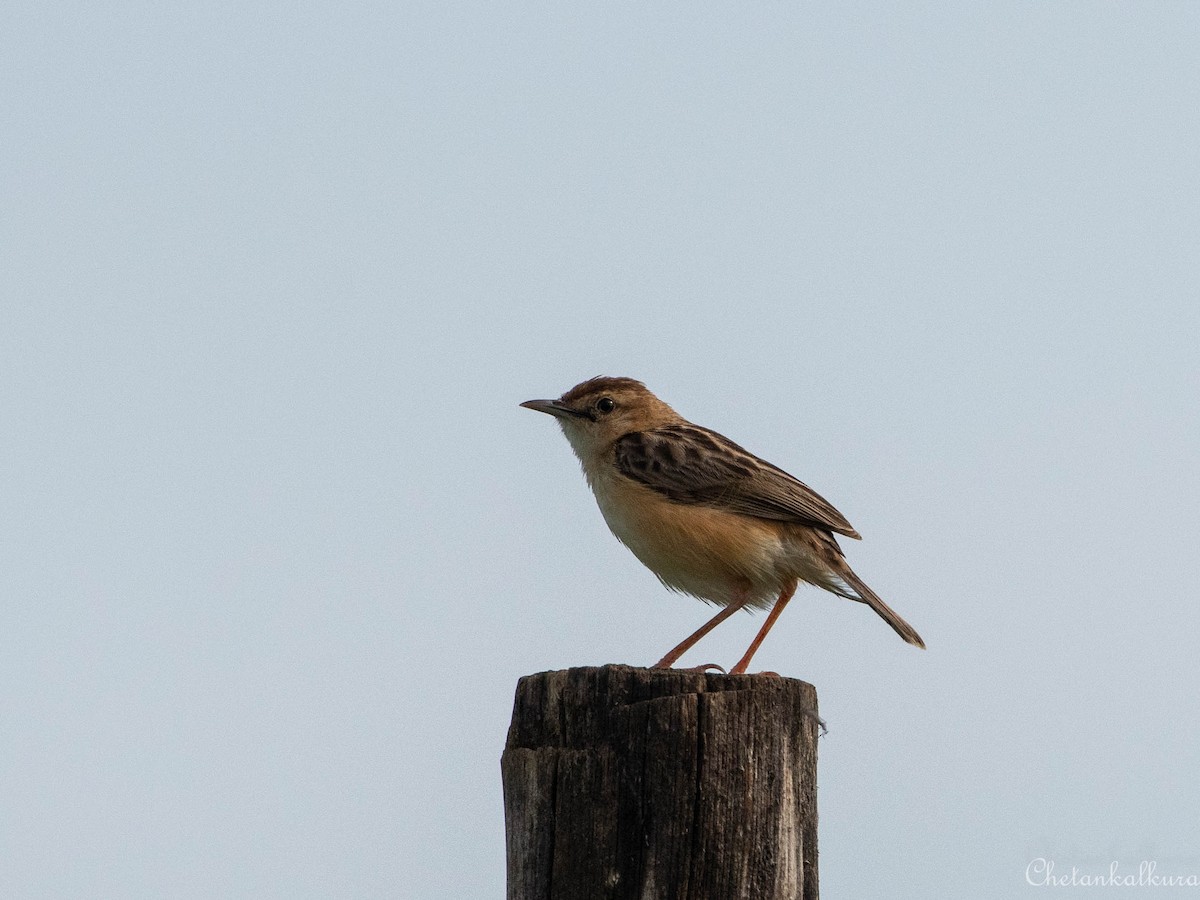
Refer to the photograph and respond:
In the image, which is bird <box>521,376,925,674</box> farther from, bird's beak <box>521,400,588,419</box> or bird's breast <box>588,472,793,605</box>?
bird's beak <box>521,400,588,419</box>

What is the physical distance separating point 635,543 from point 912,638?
179 cm

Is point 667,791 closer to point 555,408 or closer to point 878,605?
point 878,605

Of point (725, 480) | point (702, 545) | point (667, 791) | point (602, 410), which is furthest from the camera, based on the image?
point (602, 410)

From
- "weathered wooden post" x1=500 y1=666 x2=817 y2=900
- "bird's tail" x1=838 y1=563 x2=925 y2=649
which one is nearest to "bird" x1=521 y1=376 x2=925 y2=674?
"bird's tail" x1=838 y1=563 x2=925 y2=649

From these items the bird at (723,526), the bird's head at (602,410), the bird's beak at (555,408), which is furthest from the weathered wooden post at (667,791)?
the bird's beak at (555,408)

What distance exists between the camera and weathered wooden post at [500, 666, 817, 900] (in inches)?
175

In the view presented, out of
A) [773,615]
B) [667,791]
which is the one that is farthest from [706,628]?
[667,791]

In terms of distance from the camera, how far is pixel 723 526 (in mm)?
8688

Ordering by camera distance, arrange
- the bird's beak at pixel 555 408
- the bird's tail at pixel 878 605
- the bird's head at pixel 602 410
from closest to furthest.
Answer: the bird's tail at pixel 878 605 < the bird's head at pixel 602 410 < the bird's beak at pixel 555 408

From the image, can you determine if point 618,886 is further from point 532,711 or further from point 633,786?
point 532,711

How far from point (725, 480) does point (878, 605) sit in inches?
48.1

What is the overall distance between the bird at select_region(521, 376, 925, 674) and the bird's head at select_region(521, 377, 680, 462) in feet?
1.52

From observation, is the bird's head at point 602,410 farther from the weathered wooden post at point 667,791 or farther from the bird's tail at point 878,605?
the weathered wooden post at point 667,791

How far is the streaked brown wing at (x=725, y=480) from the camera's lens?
879cm
